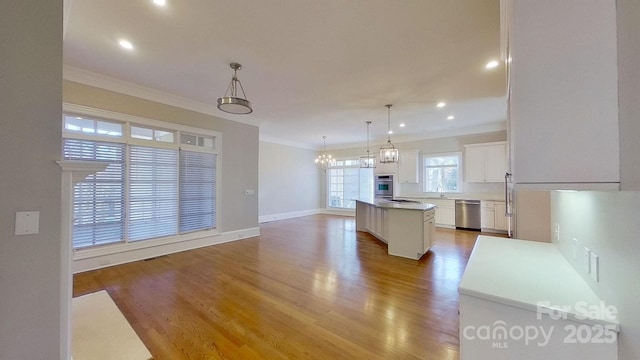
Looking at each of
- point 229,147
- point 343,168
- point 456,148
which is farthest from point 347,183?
point 229,147

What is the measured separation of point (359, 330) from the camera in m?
2.19

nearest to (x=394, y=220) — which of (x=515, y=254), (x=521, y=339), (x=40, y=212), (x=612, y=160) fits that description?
(x=515, y=254)

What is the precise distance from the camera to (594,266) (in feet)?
3.50

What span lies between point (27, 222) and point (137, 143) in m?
3.35

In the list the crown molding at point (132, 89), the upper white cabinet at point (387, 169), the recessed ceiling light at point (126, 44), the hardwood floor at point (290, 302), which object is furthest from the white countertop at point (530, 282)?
the upper white cabinet at point (387, 169)

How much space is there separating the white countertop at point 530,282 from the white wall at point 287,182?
7.26 meters

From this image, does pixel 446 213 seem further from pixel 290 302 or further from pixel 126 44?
pixel 126 44

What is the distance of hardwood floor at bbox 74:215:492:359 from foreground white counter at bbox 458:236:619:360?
99 centimetres

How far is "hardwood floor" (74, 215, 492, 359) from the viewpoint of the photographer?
1.99 meters

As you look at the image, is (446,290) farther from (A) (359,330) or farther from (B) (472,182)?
(B) (472,182)

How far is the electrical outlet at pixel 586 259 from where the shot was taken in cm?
113

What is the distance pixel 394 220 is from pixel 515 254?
9.21ft

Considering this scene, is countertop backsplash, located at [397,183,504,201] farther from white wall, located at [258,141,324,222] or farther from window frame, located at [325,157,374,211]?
white wall, located at [258,141,324,222]

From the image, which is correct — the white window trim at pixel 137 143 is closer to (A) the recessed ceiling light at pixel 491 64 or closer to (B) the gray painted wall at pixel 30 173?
(B) the gray painted wall at pixel 30 173
